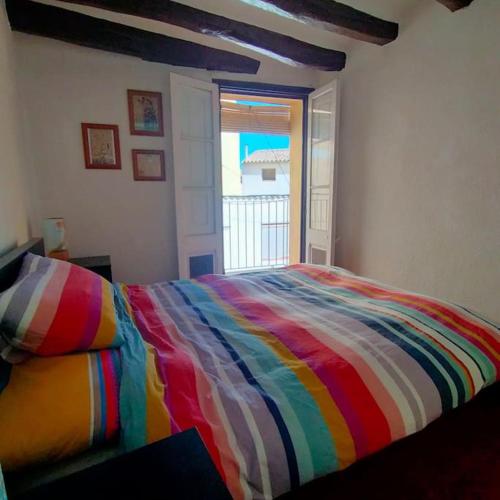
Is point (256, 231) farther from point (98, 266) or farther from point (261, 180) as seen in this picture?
point (98, 266)

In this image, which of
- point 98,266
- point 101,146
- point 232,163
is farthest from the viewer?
point 232,163

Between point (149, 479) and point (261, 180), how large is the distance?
683 centimetres

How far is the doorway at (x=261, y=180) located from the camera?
4.52 meters

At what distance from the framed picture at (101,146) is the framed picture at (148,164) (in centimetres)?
17

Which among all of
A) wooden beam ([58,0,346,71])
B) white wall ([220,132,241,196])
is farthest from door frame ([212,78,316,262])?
white wall ([220,132,241,196])

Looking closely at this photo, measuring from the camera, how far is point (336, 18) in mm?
2426

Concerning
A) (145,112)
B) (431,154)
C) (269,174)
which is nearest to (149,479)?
(431,154)

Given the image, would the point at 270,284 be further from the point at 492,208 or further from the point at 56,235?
the point at 56,235

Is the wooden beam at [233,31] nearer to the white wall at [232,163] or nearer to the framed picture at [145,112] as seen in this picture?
the framed picture at [145,112]

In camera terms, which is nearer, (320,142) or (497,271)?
(497,271)

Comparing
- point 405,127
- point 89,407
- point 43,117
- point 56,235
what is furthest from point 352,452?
point 43,117

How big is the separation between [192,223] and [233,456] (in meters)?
2.73

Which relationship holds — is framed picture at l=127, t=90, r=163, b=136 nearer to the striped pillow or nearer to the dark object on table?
the striped pillow

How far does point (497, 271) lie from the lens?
210cm
